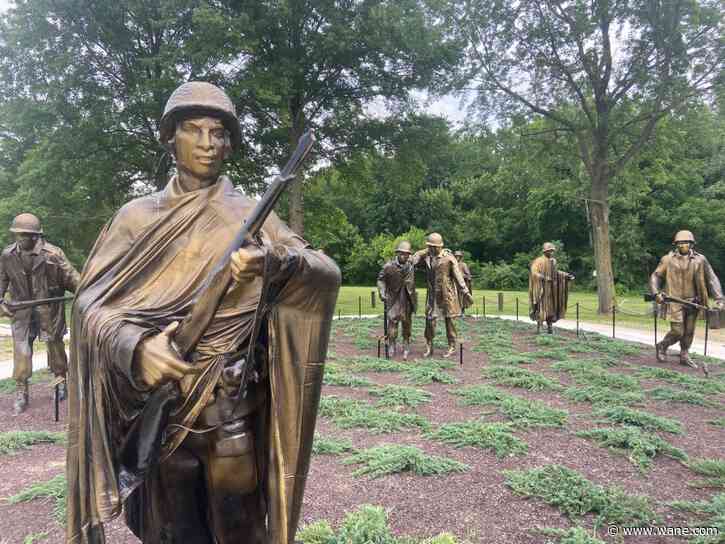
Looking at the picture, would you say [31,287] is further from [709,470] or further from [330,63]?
[330,63]

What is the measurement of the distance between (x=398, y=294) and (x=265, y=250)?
885 centimetres

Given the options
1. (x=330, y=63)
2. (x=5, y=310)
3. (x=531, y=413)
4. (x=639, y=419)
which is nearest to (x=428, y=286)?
(x=531, y=413)

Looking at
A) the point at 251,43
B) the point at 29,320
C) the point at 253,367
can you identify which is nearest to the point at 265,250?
the point at 253,367

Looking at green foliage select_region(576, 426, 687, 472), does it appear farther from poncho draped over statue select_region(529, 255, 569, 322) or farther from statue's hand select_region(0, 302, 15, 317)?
poncho draped over statue select_region(529, 255, 569, 322)

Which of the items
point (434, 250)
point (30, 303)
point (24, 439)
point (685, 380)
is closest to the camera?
point (30, 303)

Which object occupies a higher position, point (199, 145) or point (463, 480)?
point (199, 145)

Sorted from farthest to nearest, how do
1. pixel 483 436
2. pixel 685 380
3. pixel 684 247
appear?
pixel 684 247
pixel 685 380
pixel 483 436

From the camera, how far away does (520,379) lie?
8391 millimetres

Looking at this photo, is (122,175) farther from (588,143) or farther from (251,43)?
(588,143)

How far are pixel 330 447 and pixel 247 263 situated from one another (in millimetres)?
4161

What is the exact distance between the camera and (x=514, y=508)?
4.23 m

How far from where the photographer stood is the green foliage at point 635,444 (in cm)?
527

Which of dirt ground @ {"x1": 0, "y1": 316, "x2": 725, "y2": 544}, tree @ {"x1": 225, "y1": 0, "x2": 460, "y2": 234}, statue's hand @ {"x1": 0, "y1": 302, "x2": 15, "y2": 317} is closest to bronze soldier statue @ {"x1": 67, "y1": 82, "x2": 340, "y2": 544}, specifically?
dirt ground @ {"x1": 0, "y1": 316, "x2": 725, "y2": 544}

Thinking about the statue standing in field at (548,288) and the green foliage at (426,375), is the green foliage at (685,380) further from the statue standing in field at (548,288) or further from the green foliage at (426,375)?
the statue standing in field at (548,288)
